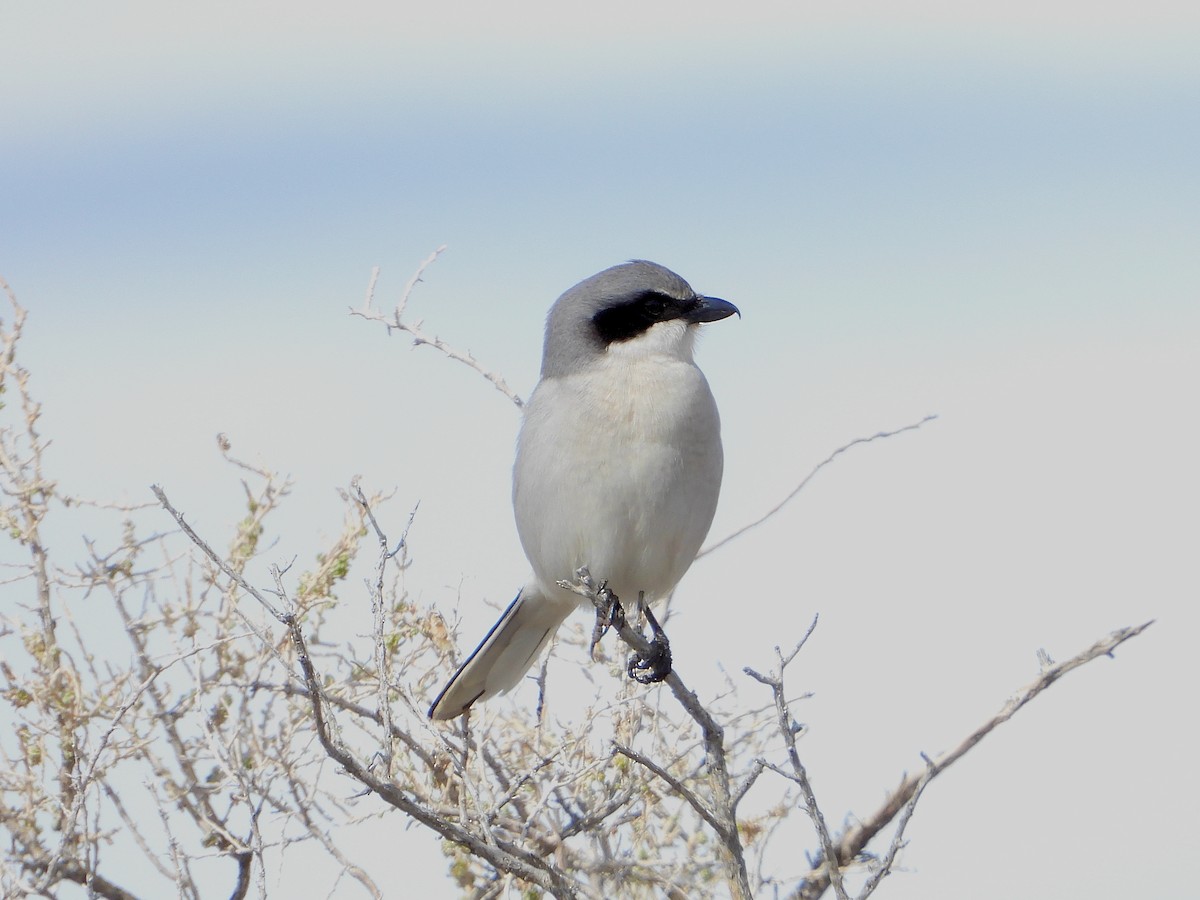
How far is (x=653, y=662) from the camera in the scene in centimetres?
389

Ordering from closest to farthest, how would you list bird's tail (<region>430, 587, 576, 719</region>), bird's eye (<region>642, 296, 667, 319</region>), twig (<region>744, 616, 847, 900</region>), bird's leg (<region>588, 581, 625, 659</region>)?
1. twig (<region>744, 616, 847, 900</region>)
2. bird's leg (<region>588, 581, 625, 659</region>)
3. bird's tail (<region>430, 587, 576, 719</region>)
4. bird's eye (<region>642, 296, 667, 319</region>)

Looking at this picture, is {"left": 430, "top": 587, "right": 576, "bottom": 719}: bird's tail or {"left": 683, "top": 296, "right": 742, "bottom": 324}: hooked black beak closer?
{"left": 430, "top": 587, "right": 576, "bottom": 719}: bird's tail

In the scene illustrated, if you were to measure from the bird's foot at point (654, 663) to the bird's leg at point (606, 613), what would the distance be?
0.13m

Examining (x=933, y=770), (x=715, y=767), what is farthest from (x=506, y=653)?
(x=933, y=770)

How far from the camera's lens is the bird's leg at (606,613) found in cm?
379

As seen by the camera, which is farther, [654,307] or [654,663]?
[654,307]

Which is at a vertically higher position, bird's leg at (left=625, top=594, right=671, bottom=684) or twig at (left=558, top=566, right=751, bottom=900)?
bird's leg at (left=625, top=594, right=671, bottom=684)

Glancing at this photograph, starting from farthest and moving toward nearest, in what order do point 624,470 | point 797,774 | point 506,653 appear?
point 506,653, point 624,470, point 797,774

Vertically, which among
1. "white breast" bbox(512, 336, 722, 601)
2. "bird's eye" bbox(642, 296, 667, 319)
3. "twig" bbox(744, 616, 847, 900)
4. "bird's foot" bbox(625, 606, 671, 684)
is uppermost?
"bird's eye" bbox(642, 296, 667, 319)

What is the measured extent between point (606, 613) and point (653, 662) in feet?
0.71

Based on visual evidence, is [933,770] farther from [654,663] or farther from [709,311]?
[709,311]

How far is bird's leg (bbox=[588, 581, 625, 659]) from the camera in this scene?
3791 millimetres

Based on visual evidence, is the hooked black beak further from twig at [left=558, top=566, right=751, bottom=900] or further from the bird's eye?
twig at [left=558, top=566, right=751, bottom=900]

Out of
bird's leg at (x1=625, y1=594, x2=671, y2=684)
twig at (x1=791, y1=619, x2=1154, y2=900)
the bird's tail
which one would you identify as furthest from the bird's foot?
twig at (x1=791, y1=619, x2=1154, y2=900)
